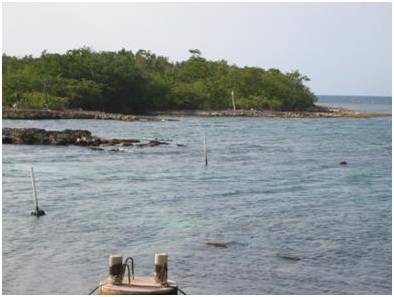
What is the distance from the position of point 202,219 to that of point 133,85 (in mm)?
67206

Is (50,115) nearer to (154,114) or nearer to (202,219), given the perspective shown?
(154,114)

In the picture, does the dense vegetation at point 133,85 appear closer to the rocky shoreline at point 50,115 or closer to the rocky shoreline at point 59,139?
the rocky shoreline at point 50,115

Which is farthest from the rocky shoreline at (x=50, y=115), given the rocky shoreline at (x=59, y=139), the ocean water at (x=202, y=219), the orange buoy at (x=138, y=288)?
the orange buoy at (x=138, y=288)

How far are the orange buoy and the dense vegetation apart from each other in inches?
2410

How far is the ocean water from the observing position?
1491cm

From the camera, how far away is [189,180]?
2952 centimetres

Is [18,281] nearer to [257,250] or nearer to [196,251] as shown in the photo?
[196,251]

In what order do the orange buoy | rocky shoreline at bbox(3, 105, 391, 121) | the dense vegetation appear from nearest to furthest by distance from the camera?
1. the orange buoy
2. rocky shoreline at bbox(3, 105, 391, 121)
3. the dense vegetation

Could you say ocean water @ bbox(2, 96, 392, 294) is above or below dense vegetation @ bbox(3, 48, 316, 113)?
below

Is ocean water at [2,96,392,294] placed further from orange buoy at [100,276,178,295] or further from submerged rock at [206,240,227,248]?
orange buoy at [100,276,178,295]

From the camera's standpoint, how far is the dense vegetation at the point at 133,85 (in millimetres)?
76688

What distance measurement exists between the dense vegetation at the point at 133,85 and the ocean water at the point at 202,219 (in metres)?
38.3

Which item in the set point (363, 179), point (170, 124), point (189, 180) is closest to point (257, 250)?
point (189, 180)

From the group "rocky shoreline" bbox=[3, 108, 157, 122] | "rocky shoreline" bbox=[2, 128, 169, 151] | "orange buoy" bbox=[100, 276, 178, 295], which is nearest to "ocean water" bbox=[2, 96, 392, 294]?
"rocky shoreline" bbox=[2, 128, 169, 151]
